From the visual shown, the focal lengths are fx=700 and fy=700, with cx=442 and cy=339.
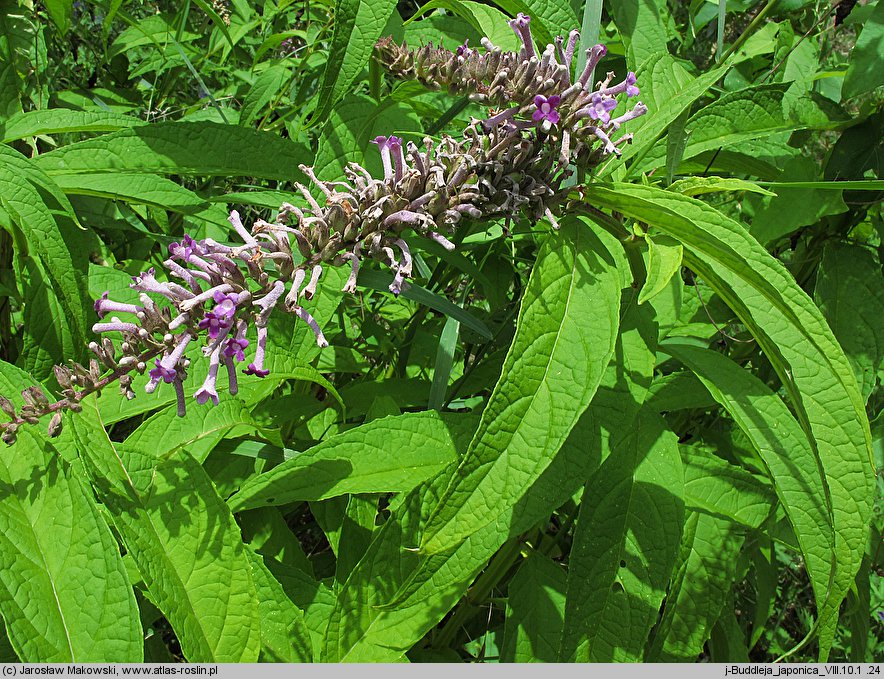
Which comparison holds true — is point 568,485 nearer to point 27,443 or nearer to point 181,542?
point 181,542

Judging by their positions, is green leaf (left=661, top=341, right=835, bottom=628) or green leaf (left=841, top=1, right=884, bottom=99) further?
green leaf (left=841, top=1, right=884, bottom=99)

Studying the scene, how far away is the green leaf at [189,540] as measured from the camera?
45.7 inches

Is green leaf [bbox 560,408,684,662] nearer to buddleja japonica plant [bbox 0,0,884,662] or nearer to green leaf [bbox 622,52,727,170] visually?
buddleja japonica plant [bbox 0,0,884,662]

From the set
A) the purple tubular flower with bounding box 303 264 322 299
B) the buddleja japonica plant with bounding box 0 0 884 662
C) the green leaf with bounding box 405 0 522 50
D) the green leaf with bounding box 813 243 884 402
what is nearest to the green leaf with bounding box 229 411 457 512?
the buddleja japonica plant with bounding box 0 0 884 662

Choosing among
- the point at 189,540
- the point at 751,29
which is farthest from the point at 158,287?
the point at 751,29

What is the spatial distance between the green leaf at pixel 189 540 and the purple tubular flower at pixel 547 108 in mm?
870

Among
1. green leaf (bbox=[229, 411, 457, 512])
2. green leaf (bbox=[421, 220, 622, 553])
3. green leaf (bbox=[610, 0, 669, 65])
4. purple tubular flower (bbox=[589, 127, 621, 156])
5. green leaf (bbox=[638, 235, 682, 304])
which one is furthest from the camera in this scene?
green leaf (bbox=[610, 0, 669, 65])

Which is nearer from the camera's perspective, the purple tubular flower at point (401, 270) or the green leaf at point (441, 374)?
the purple tubular flower at point (401, 270)

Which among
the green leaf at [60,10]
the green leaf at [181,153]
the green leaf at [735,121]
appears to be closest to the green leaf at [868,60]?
the green leaf at [735,121]

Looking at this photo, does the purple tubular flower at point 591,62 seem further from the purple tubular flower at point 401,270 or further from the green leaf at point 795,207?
the green leaf at point 795,207

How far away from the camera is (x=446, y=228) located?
125cm

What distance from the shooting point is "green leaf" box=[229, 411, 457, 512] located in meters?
1.40

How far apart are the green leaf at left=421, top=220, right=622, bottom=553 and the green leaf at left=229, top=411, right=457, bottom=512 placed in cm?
42

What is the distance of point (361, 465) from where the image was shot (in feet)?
4.74
